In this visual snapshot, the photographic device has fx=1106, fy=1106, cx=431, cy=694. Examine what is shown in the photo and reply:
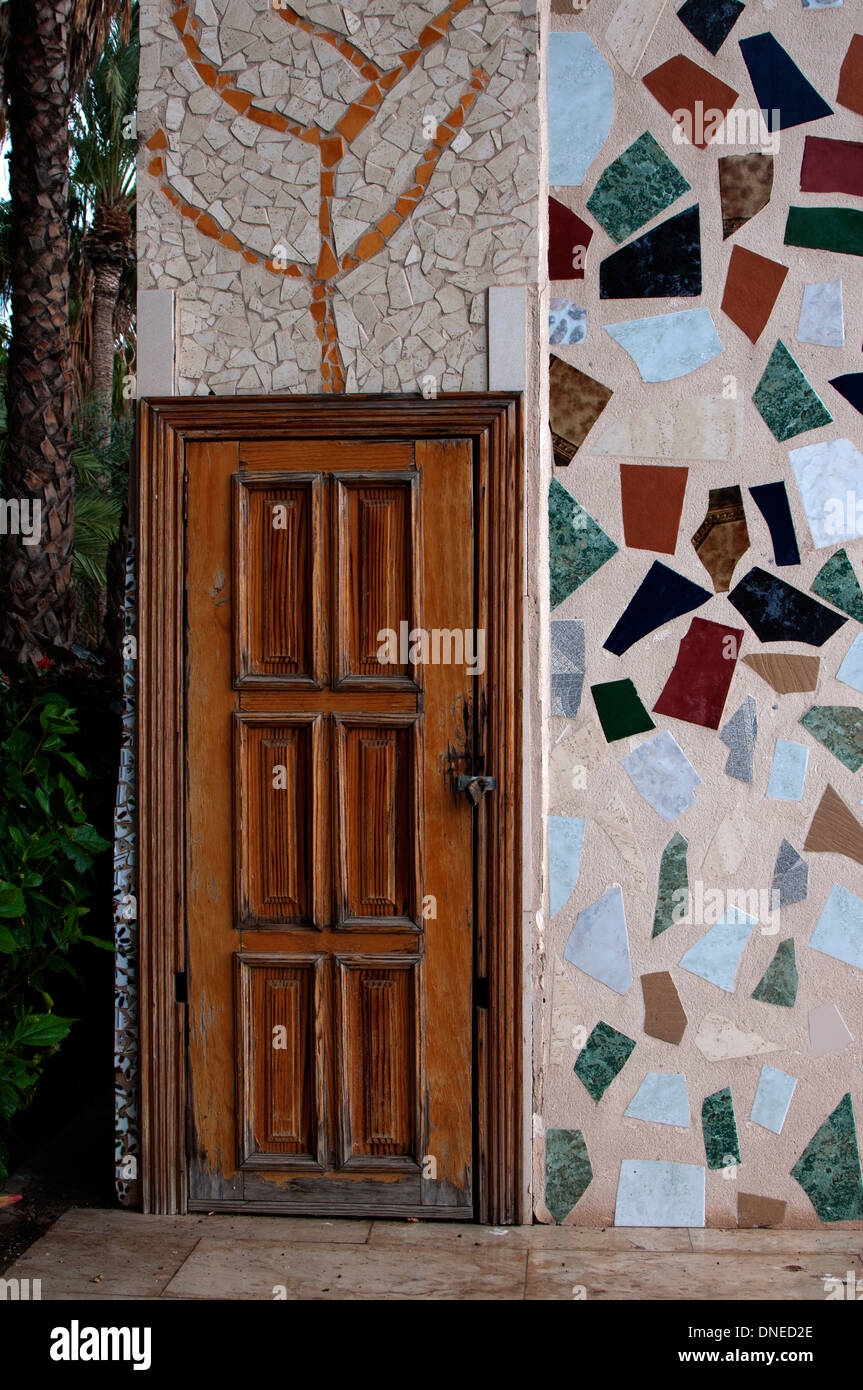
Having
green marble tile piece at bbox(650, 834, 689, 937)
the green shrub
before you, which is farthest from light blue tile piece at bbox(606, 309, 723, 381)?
the green shrub

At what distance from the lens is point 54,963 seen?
11.4 feet

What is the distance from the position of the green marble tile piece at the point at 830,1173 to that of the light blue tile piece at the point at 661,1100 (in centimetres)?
37

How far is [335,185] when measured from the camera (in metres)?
3.22

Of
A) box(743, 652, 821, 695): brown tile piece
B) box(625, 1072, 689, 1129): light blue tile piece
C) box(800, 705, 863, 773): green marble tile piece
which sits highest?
box(743, 652, 821, 695): brown tile piece

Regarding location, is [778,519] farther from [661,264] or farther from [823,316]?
[661,264]

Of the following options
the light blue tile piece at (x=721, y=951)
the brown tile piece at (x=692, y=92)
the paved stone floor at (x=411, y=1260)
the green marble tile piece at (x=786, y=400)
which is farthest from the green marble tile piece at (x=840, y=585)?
the paved stone floor at (x=411, y=1260)

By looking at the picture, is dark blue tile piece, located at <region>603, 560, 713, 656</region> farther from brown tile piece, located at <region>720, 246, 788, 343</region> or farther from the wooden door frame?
brown tile piece, located at <region>720, 246, 788, 343</region>

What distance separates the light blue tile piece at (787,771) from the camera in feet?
10.8

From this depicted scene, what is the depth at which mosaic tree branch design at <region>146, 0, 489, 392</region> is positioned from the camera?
10.5ft

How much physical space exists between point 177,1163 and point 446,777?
1398 millimetres

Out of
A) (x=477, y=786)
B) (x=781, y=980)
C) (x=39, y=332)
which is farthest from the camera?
(x=39, y=332)

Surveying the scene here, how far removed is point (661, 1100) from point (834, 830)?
0.95 m

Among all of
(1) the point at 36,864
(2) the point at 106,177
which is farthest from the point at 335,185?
(2) the point at 106,177

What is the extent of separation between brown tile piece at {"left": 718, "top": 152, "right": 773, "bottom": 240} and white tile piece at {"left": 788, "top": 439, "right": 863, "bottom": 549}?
70 centimetres
